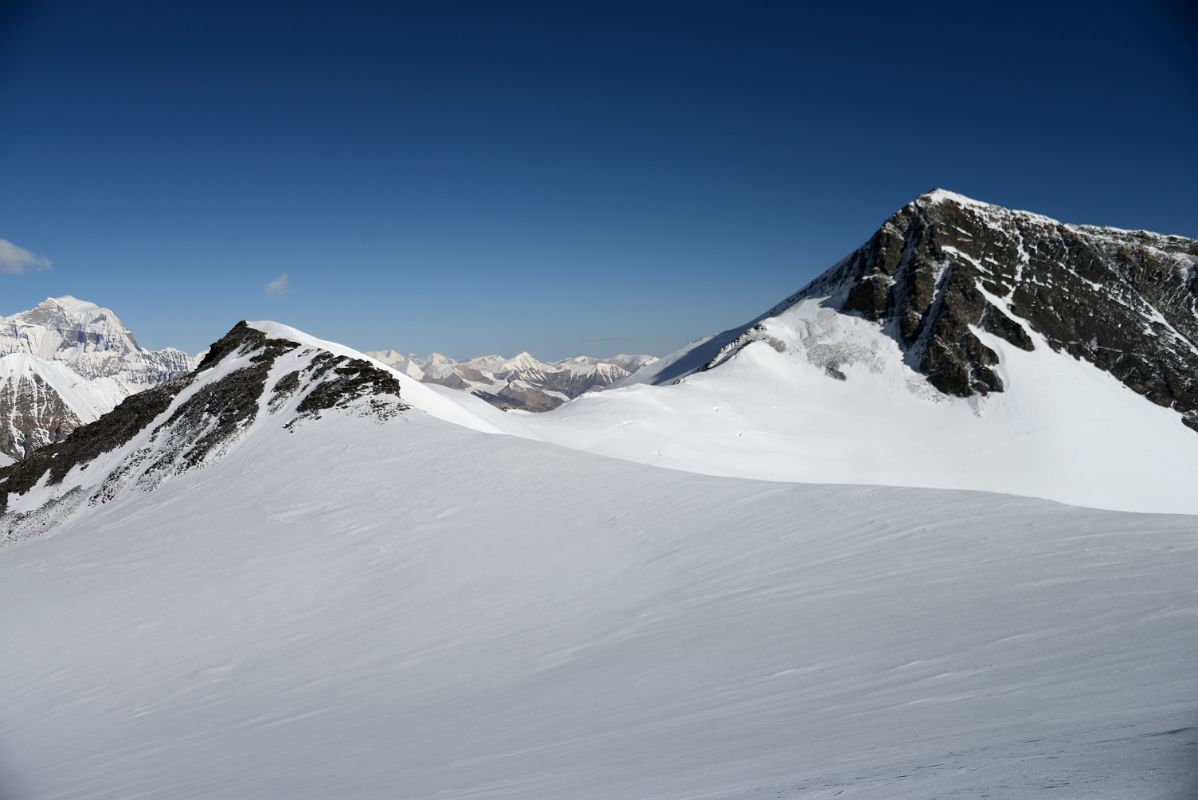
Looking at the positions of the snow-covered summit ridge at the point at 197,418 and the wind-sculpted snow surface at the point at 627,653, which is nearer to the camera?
the wind-sculpted snow surface at the point at 627,653

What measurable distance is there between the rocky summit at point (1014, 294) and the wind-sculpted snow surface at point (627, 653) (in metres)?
48.6

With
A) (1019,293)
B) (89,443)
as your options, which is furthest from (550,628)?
(1019,293)

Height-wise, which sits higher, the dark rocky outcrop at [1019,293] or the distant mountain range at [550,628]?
the dark rocky outcrop at [1019,293]

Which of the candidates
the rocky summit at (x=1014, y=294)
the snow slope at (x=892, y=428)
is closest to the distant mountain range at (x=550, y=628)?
the snow slope at (x=892, y=428)

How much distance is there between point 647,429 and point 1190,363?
176ft

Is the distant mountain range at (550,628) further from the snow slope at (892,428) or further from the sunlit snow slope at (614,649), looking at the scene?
the snow slope at (892,428)

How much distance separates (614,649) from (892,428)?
4741 centimetres

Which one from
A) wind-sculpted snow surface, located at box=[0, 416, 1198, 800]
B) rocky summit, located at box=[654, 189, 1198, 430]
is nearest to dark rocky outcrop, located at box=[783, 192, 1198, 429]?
rocky summit, located at box=[654, 189, 1198, 430]

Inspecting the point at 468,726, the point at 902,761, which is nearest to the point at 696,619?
the point at 468,726

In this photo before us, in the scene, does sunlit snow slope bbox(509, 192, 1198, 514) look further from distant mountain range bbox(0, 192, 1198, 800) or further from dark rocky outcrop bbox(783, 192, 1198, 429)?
distant mountain range bbox(0, 192, 1198, 800)

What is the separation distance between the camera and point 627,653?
8.39 meters

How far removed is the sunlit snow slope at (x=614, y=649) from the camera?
15.5ft

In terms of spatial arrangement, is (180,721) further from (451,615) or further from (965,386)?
(965,386)

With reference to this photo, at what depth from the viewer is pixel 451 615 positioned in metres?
11.6
